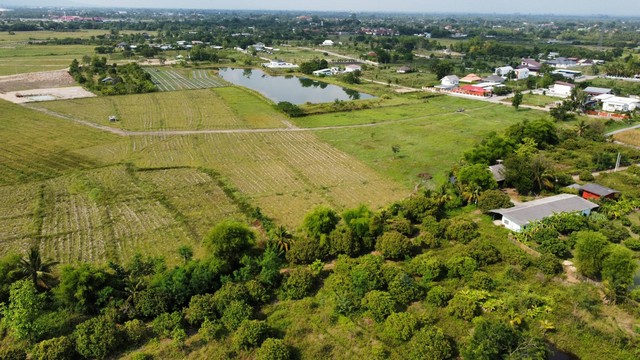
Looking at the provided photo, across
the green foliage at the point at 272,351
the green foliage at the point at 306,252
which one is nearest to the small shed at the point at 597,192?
the green foliage at the point at 306,252

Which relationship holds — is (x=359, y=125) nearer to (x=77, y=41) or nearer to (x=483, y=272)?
(x=483, y=272)

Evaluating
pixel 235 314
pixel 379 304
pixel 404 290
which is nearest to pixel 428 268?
pixel 404 290

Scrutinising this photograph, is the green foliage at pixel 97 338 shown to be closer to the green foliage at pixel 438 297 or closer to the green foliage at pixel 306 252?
the green foliage at pixel 306 252

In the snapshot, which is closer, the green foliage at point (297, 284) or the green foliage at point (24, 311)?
the green foliage at point (24, 311)

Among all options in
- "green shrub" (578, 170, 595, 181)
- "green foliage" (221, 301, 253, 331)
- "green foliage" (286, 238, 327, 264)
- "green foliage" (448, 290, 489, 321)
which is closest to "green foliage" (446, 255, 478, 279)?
"green foliage" (448, 290, 489, 321)

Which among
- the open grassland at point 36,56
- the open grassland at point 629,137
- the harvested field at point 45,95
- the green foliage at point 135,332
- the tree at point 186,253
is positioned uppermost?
the open grassland at point 36,56

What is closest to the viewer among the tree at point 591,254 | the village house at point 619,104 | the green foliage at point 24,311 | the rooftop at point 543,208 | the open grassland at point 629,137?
the green foliage at point 24,311
